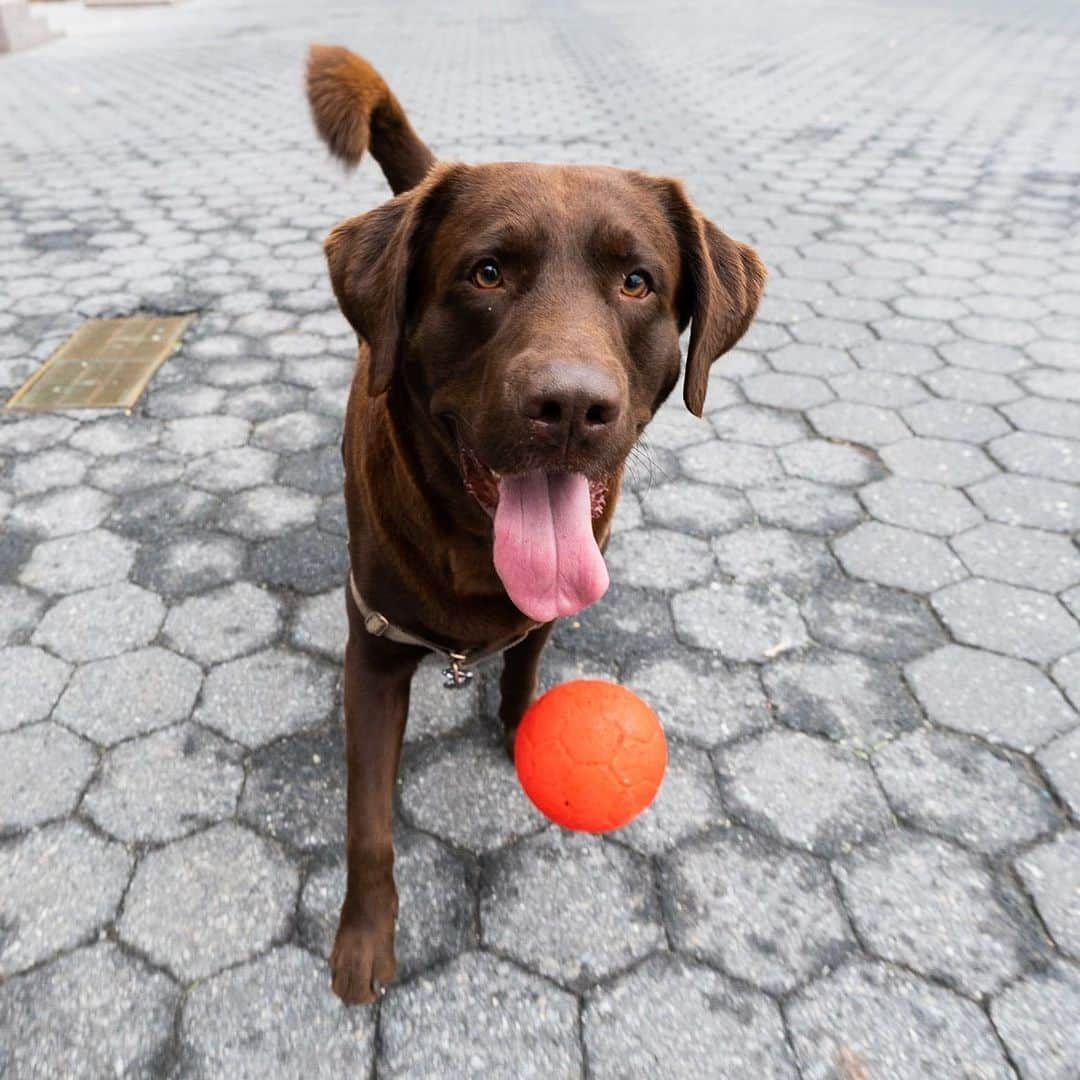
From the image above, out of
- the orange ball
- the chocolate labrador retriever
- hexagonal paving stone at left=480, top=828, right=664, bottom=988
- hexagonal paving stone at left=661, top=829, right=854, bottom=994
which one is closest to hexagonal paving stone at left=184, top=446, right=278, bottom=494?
the chocolate labrador retriever

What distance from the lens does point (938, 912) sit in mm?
1989

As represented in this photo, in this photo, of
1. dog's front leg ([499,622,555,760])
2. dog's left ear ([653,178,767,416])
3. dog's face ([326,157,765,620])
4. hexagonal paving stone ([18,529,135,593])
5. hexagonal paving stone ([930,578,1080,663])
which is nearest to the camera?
dog's face ([326,157,765,620])

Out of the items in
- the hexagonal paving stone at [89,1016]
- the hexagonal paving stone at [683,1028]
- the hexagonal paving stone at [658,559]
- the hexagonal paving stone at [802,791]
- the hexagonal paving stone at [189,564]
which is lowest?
the hexagonal paving stone at [658,559]

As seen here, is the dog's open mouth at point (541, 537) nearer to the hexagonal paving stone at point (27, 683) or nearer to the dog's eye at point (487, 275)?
the dog's eye at point (487, 275)

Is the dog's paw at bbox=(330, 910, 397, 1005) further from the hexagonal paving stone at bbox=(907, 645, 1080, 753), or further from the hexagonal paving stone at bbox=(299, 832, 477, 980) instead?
the hexagonal paving stone at bbox=(907, 645, 1080, 753)

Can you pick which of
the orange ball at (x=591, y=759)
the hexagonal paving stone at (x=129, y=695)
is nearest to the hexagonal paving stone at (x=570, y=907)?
the orange ball at (x=591, y=759)

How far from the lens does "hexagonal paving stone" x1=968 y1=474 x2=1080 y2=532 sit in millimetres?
3273

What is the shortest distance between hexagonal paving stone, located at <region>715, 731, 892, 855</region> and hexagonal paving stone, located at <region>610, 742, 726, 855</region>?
5 centimetres

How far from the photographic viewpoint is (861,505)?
11.2 feet

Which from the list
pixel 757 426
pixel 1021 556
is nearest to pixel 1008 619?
pixel 1021 556

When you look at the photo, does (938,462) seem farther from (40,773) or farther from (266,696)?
(40,773)

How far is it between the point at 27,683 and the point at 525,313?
1.96 metres

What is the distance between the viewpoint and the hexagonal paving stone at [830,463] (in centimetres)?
357

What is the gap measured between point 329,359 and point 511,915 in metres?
3.20
